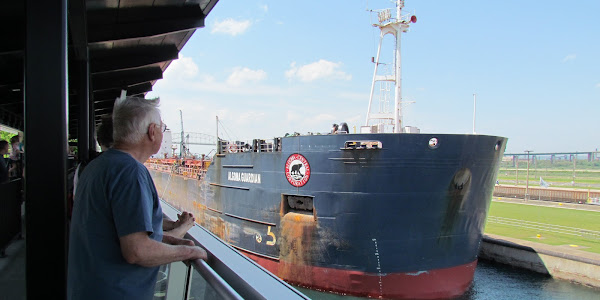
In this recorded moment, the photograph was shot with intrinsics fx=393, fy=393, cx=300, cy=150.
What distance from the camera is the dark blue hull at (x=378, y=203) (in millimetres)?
8398

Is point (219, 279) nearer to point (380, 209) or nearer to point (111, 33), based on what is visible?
point (111, 33)

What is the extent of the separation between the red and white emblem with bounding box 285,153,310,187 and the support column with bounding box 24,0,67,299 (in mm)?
7604

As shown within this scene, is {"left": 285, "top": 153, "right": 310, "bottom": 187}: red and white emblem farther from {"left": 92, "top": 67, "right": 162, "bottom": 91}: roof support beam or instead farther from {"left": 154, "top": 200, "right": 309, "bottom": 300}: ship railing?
{"left": 154, "top": 200, "right": 309, "bottom": 300}: ship railing

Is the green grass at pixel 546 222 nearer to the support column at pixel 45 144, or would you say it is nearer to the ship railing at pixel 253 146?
the ship railing at pixel 253 146

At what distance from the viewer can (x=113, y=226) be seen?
1.35 m

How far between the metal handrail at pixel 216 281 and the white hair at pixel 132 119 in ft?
1.73

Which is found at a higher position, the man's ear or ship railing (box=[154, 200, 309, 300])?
the man's ear

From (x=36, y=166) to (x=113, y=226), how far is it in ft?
1.66

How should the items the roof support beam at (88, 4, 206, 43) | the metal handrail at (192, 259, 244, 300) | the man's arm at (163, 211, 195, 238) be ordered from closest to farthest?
the metal handrail at (192, 259, 244, 300), the man's arm at (163, 211, 195, 238), the roof support beam at (88, 4, 206, 43)

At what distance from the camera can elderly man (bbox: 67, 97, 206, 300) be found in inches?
51.6

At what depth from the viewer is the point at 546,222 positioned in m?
16.4

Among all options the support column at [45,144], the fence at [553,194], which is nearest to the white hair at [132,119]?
the support column at [45,144]

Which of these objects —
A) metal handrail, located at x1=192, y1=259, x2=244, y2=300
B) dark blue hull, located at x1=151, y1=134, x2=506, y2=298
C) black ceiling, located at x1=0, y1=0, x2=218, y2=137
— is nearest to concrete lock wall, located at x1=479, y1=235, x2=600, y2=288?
dark blue hull, located at x1=151, y1=134, x2=506, y2=298

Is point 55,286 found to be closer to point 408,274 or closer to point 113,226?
point 113,226
